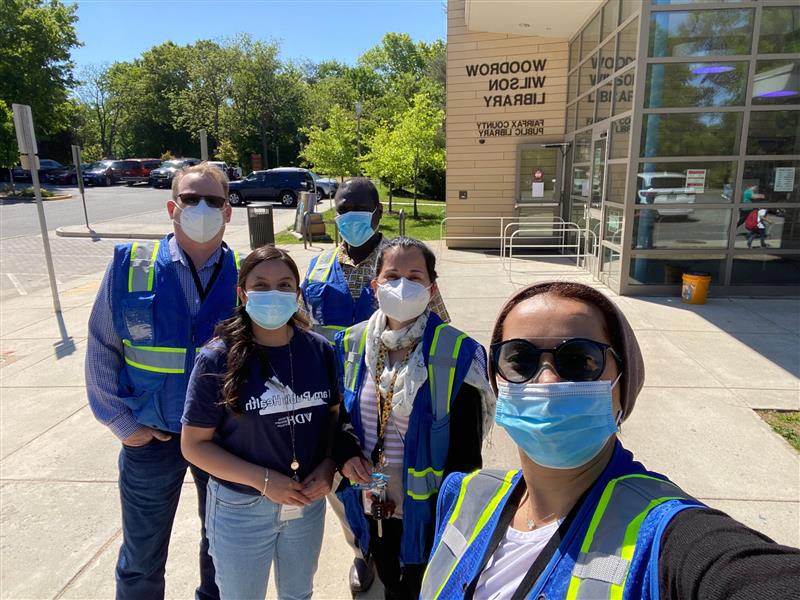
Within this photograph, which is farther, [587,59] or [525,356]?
[587,59]

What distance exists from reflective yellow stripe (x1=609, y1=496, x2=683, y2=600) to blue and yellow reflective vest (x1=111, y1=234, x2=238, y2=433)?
1.79m

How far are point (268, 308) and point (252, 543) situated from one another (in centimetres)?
85

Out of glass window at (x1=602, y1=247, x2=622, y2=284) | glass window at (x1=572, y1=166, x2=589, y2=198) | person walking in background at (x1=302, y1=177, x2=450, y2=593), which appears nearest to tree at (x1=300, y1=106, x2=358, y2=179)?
glass window at (x1=572, y1=166, x2=589, y2=198)

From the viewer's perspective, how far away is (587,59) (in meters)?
10.4

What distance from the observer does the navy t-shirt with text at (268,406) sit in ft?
5.97

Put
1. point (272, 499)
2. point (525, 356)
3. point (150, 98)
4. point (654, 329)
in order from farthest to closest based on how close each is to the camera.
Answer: point (150, 98) → point (654, 329) → point (272, 499) → point (525, 356)

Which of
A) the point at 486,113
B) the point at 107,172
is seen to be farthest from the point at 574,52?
the point at 107,172

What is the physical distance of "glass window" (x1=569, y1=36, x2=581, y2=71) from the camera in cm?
1126

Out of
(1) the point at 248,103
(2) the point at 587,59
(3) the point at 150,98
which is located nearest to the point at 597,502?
(2) the point at 587,59

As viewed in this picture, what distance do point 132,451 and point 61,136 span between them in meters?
52.9

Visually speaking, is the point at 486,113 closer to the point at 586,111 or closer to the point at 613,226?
the point at 586,111

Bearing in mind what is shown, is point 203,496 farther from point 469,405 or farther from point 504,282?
point 504,282

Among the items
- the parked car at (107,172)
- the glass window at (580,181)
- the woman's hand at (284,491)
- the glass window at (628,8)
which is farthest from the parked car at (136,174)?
the woman's hand at (284,491)

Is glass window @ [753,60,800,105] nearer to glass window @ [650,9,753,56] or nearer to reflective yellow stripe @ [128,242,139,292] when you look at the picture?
glass window @ [650,9,753,56]
